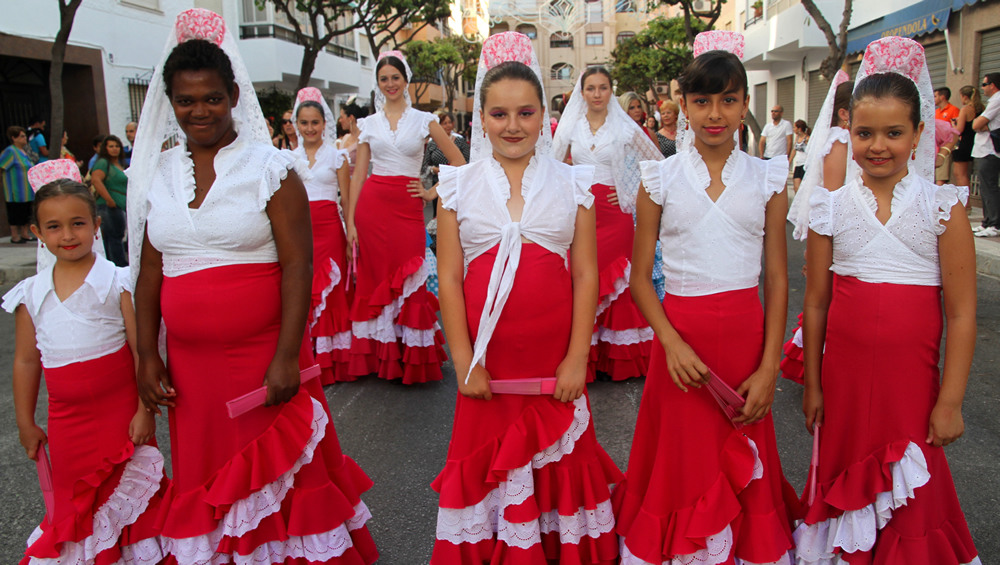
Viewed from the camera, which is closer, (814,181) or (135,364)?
(135,364)

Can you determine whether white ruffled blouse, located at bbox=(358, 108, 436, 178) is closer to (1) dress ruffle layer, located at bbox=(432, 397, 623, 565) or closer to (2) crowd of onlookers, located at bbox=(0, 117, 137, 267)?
(1) dress ruffle layer, located at bbox=(432, 397, 623, 565)

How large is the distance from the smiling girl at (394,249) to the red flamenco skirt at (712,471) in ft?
9.70

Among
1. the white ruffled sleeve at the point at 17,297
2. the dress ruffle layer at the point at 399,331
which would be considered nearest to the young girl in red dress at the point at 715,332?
the white ruffled sleeve at the point at 17,297

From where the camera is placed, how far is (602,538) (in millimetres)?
2566

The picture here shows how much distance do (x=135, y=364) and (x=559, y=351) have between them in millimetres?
1652

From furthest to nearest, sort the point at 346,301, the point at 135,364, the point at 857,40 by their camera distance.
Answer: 1. the point at 857,40
2. the point at 346,301
3. the point at 135,364

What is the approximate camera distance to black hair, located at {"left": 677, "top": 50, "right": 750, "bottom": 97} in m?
2.46

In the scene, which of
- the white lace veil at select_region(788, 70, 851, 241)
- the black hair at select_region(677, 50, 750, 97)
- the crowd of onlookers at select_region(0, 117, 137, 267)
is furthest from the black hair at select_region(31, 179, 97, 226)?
the crowd of onlookers at select_region(0, 117, 137, 267)

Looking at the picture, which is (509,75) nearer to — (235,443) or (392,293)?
(235,443)

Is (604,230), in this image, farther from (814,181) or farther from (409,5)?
(409,5)

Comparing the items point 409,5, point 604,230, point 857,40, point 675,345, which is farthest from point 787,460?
point 409,5

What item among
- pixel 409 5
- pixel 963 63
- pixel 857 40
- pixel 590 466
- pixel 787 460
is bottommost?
pixel 787 460

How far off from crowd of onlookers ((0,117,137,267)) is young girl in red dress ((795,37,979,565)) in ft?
26.2

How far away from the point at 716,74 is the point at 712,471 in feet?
4.50
